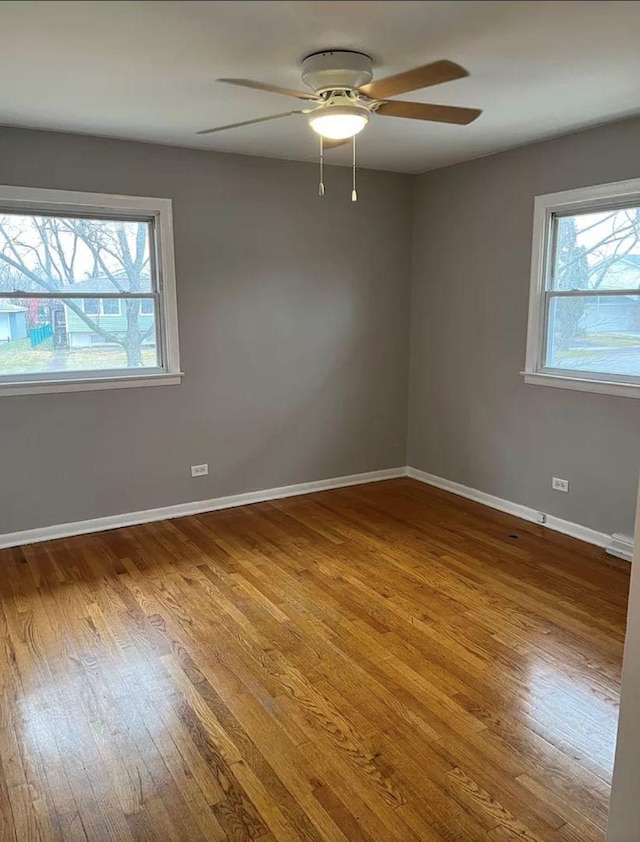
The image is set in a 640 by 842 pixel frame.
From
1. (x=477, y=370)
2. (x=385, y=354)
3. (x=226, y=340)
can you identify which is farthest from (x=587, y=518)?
(x=226, y=340)

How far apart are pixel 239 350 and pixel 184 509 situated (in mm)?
1273

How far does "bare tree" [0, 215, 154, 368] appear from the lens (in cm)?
387

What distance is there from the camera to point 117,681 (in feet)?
8.60

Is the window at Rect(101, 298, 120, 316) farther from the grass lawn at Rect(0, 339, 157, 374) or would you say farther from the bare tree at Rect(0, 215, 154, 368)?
the grass lawn at Rect(0, 339, 157, 374)

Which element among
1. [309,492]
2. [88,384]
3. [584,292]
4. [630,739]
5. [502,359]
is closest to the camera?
[630,739]

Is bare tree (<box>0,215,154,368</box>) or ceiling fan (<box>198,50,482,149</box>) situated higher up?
ceiling fan (<box>198,50,482,149</box>)

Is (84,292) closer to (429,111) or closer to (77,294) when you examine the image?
(77,294)

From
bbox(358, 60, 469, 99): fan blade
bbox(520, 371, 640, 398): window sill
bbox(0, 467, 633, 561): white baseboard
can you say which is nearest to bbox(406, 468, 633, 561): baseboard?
bbox(0, 467, 633, 561): white baseboard

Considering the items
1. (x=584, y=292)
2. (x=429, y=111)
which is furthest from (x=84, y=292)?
(x=584, y=292)

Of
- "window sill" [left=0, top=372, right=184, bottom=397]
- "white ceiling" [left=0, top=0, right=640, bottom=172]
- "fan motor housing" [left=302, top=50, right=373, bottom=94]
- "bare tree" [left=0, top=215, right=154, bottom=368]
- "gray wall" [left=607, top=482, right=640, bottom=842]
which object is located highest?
"white ceiling" [left=0, top=0, right=640, bottom=172]

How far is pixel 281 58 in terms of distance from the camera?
101 inches

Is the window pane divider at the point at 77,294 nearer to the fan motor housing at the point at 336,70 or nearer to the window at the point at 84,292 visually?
the window at the point at 84,292

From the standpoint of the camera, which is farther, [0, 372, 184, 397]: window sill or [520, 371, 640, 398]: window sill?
[0, 372, 184, 397]: window sill

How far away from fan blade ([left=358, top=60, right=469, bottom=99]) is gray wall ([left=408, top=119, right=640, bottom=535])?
200 centimetres
